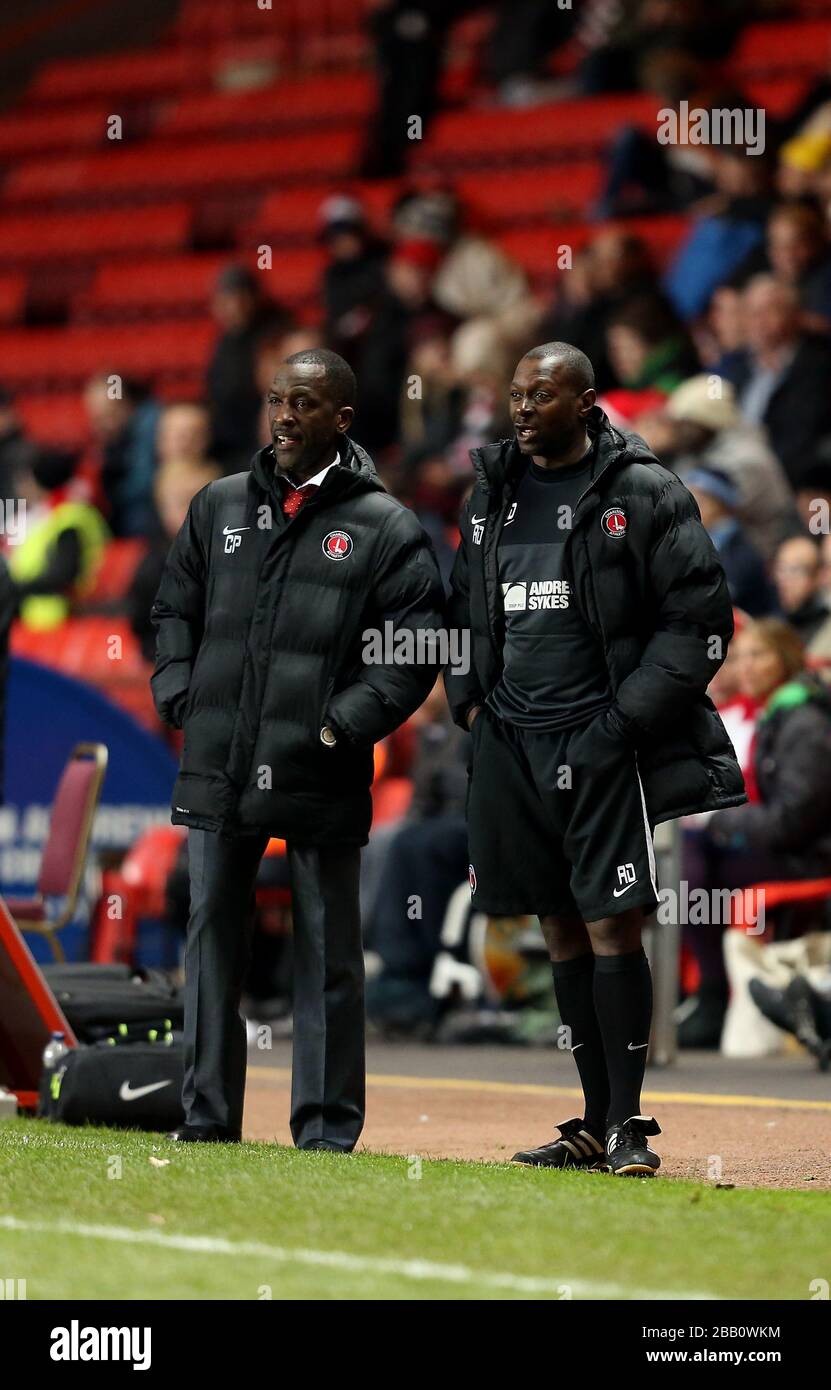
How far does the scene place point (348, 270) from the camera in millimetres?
16188

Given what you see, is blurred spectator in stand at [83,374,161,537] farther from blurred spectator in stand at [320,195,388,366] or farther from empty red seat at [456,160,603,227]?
empty red seat at [456,160,603,227]

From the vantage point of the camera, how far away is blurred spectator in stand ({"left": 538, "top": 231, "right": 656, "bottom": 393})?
13.5 meters

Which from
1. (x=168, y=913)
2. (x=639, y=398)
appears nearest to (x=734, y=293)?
(x=639, y=398)

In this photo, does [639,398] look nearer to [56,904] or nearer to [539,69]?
[56,904]

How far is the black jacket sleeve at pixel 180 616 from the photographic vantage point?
6.86m

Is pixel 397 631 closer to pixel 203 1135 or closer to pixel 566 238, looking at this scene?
pixel 203 1135

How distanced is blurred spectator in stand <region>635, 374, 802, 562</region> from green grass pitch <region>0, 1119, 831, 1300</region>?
6.16 m

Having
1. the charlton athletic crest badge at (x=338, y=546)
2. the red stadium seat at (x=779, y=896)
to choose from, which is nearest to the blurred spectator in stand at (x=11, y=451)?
the red stadium seat at (x=779, y=896)

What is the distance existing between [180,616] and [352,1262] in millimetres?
2639

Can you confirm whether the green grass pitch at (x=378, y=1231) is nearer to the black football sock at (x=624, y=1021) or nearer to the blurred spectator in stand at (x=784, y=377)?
the black football sock at (x=624, y=1021)

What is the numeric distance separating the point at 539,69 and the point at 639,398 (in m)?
6.23

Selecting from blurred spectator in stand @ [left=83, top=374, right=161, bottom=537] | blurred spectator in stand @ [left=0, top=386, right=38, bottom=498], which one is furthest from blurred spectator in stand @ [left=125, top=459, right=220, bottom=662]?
blurred spectator in stand @ [left=0, top=386, right=38, bottom=498]

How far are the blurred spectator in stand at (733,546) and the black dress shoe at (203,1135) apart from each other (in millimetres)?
5484

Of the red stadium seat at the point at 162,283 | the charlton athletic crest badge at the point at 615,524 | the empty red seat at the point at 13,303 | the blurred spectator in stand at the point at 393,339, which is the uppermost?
the empty red seat at the point at 13,303
